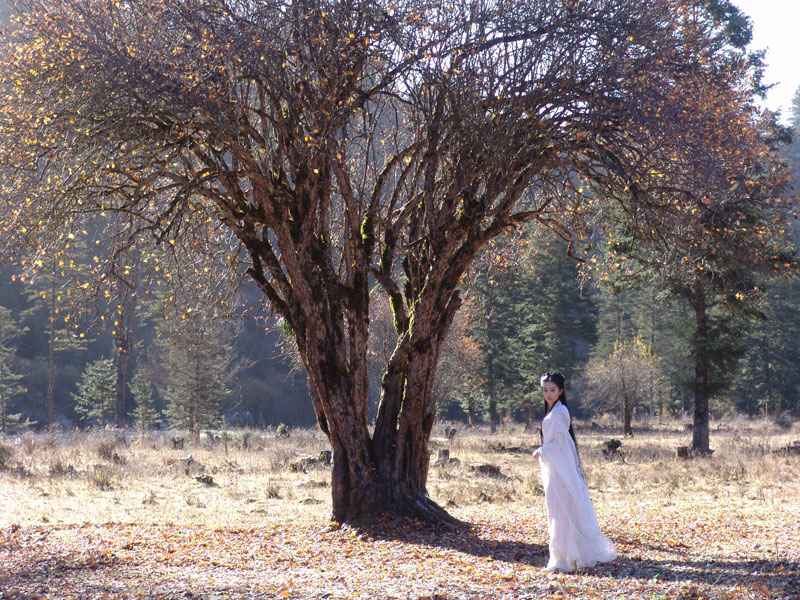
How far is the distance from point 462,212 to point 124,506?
7.96 m

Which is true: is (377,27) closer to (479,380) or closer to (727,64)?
(727,64)

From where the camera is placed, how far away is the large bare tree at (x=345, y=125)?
812 cm

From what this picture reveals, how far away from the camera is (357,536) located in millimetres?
9133

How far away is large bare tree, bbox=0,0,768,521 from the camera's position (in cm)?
812

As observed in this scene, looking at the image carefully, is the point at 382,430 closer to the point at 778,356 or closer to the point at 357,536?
the point at 357,536

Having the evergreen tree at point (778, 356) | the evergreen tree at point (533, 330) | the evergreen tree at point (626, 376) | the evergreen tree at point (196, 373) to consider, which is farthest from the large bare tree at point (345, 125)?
the evergreen tree at point (778, 356)

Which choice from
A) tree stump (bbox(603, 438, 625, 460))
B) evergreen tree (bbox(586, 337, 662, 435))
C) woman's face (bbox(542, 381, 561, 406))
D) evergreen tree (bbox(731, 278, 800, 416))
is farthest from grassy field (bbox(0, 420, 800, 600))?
evergreen tree (bbox(731, 278, 800, 416))

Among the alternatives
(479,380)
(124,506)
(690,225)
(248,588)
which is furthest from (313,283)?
(479,380)

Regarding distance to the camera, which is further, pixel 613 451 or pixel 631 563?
pixel 613 451

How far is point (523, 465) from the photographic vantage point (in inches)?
893

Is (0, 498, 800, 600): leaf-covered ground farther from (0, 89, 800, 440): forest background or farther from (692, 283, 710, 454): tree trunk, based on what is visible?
(0, 89, 800, 440): forest background

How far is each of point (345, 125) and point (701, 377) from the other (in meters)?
18.9

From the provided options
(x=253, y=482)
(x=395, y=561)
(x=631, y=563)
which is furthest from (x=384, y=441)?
(x=253, y=482)

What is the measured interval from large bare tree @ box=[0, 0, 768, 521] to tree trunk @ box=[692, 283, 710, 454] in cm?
1462
